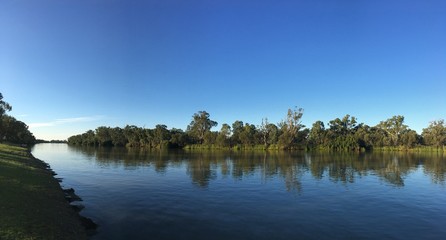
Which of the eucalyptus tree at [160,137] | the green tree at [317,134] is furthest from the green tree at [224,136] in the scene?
the green tree at [317,134]

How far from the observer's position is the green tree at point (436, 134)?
514ft

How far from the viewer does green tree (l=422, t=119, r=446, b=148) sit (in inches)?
6166

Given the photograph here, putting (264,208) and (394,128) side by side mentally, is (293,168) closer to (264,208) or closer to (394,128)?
(264,208)

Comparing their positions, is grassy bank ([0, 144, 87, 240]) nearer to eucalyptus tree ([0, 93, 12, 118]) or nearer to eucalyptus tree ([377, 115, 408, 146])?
eucalyptus tree ([0, 93, 12, 118])

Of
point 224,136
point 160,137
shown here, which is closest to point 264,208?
point 224,136

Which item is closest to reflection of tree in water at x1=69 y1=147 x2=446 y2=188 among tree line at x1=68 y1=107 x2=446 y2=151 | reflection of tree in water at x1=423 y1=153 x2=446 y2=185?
reflection of tree in water at x1=423 y1=153 x2=446 y2=185

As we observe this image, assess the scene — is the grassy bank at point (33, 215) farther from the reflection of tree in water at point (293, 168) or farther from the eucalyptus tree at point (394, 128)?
the eucalyptus tree at point (394, 128)

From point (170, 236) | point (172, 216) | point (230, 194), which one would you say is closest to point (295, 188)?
point (230, 194)

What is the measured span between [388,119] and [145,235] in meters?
185

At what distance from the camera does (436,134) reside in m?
158

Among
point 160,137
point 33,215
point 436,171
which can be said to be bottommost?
point 436,171

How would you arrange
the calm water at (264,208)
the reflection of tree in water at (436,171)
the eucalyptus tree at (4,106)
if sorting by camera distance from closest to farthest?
the calm water at (264,208) → the reflection of tree in water at (436,171) → the eucalyptus tree at (4,106)

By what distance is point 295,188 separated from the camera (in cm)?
3431

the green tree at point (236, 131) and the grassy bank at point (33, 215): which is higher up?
the green tree at point (236, 131)
